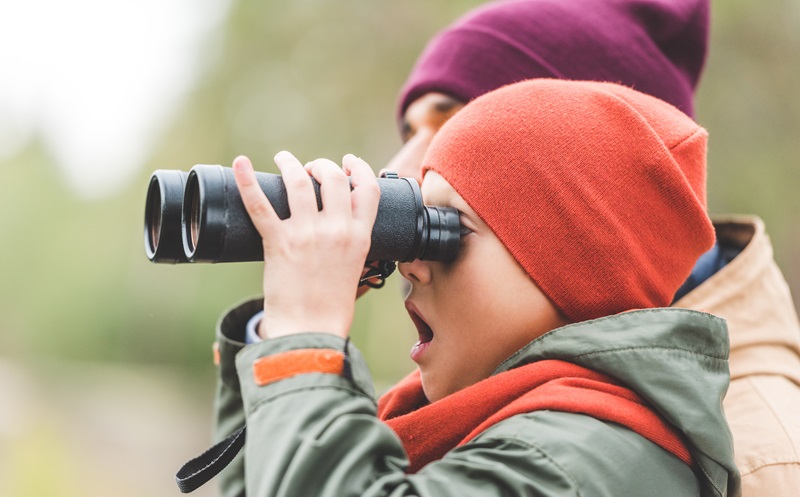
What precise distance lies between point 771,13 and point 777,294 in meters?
5.32

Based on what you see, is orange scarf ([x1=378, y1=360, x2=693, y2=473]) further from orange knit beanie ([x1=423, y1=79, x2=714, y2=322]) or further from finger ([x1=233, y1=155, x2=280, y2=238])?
finger ([x1=233, y1=155, x2=280, y2=238])

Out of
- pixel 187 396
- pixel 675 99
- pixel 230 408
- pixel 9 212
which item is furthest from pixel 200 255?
pixel 9 212

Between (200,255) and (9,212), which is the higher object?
(200,255)

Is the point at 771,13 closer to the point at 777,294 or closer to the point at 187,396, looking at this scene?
the point at 777,294

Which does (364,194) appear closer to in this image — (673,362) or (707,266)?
(673,362)

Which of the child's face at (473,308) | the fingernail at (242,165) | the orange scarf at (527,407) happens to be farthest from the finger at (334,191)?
the orange scarf at (527,407)

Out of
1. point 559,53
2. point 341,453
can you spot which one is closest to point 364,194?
point 341,453

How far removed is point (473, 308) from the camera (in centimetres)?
130

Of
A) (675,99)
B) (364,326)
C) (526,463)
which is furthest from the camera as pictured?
(364,326)

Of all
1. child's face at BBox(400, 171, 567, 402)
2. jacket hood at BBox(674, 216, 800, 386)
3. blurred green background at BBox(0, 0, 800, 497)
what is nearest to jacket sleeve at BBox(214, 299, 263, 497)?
child's face at BBox(400, 171, 567, 402)

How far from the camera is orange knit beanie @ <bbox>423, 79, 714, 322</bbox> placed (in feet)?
4.26

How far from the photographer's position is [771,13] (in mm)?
6184

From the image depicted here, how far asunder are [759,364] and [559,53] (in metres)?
0.88

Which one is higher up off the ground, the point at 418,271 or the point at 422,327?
the point at 418,271
